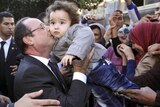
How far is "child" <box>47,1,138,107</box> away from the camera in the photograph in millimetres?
2943

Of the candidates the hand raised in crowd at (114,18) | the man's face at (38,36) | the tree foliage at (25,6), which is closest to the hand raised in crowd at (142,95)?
the man's face at (38,36)

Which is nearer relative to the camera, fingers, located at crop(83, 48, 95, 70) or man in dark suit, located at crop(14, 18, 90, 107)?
man in dark suit, located at crop(14, 18, 90, 107)

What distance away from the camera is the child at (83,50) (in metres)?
2.94

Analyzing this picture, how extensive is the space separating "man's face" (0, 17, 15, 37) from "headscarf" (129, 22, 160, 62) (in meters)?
3.52

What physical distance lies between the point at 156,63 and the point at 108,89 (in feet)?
1.81

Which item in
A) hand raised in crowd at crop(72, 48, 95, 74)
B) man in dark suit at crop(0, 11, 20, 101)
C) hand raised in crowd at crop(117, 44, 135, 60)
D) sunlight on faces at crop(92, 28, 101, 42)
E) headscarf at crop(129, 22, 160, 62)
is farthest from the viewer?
sunlight on faces at crop(92, 28, 101, 42)

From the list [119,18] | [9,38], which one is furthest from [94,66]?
[9,38]

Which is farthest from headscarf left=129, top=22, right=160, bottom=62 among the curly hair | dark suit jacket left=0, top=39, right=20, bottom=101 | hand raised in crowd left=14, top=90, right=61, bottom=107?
dark suit jacket left=0, top=39, right=20, bottom=101

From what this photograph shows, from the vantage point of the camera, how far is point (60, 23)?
335 centimetres

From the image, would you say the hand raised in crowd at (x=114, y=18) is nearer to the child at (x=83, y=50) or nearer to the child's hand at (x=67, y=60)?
the child at (x=83, y=50)

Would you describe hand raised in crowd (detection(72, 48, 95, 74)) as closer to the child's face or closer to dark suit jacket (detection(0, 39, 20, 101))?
the child's face

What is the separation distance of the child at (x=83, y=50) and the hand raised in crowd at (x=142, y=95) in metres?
0.05

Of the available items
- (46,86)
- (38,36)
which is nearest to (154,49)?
(38,36)

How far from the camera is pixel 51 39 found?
2928 millimetres
